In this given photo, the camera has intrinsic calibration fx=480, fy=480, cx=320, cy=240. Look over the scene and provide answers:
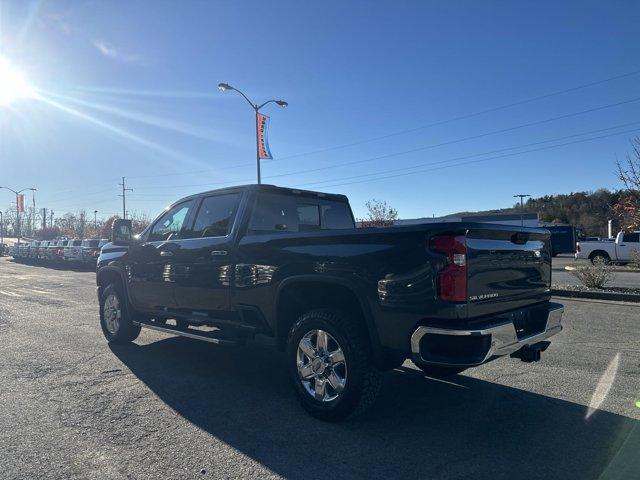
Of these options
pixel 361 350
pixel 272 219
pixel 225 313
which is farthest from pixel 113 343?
pixel 361 350

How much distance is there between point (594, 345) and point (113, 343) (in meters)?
6.78

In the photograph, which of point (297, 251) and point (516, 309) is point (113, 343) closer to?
point (297, 251)

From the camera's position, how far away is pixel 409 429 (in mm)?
3844

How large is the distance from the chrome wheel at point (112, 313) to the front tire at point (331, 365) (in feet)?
12.2

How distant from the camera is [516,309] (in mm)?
4027

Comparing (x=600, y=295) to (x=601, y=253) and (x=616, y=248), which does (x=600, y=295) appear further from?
(x=601, y=253)

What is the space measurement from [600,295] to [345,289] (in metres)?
9.61

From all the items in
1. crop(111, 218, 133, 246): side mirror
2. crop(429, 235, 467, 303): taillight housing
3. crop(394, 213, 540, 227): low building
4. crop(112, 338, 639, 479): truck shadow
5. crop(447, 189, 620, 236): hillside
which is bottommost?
crop(112, 338, 639, 479): truck shadow

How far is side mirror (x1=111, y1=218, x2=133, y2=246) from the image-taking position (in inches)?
270

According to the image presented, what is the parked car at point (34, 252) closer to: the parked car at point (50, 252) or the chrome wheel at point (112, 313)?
the parked car at point (50, 252)

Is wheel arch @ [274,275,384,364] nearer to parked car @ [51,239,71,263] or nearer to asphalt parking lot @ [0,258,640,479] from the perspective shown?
asphalt parking lot @ [0,258,640,479]

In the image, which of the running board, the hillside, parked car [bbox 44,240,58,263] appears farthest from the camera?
the hillside

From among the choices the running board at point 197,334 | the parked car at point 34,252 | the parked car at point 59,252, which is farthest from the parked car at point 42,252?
the running board at point 197,334

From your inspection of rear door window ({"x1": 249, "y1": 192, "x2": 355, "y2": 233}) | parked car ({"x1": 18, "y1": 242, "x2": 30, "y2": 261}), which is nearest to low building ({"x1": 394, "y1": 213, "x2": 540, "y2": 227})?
rear door window ({"x1": 249, "y1": 192, "x2": 355, "y2": 233})
